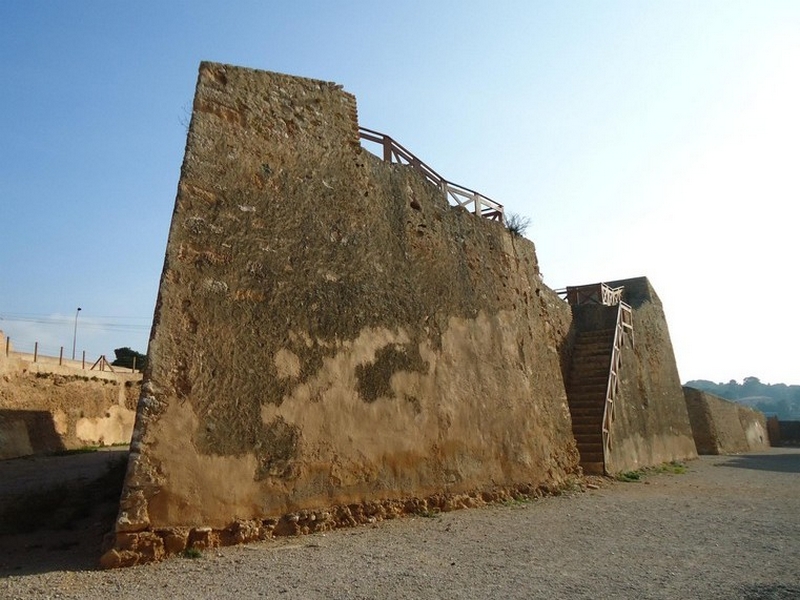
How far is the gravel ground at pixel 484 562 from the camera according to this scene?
4.35 metres

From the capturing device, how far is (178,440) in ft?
17.9

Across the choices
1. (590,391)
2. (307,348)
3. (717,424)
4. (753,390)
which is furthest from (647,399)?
(753,390)

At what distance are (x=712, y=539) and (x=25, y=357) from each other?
17.6 m

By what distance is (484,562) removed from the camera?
17.2ft

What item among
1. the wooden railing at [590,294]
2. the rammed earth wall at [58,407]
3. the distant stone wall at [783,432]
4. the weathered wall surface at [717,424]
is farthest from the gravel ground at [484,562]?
the distant stone wall at [783,432]

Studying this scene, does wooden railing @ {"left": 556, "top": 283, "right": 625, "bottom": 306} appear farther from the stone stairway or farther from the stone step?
the stone step

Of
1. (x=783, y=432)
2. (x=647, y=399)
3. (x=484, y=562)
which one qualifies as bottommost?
(x=484, y=562)

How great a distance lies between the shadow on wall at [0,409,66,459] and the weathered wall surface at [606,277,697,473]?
13274 millimetres

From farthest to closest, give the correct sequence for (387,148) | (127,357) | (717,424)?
(127,357)
(717,424)
(387,148)

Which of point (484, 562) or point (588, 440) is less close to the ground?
point (588, 440)

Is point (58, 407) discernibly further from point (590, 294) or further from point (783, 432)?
point (783, 432)

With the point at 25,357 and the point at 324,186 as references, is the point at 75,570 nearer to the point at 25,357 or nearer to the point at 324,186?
the point at 324,186

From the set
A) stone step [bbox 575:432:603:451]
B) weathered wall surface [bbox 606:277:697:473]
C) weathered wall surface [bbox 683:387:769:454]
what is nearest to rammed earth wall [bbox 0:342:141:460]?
stone step [bbox 575:432:603:451]

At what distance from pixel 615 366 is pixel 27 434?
13947 mm
